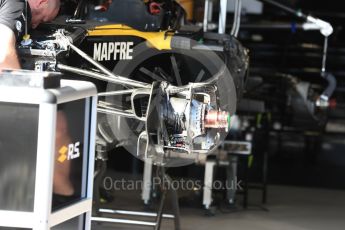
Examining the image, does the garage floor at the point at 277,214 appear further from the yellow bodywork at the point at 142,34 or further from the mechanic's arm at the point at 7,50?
the mechanic's arm at the point at 7,50

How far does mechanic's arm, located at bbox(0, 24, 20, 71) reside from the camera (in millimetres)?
4531

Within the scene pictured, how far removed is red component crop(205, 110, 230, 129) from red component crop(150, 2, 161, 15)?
1.20 meters

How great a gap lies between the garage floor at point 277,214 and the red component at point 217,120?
1.76 meters

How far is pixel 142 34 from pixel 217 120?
88 cm

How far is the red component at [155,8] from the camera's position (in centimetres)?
597

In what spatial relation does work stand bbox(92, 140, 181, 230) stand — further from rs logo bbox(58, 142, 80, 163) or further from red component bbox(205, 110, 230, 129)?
rs logo bbox(58, 142, 80, 163)

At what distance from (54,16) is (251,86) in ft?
9.53

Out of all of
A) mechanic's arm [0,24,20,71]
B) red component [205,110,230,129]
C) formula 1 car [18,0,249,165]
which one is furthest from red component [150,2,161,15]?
mechanic's arm [0,24,20,71]

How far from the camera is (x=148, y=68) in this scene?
5625mm

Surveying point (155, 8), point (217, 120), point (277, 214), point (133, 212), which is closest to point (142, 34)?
point (155, 8)

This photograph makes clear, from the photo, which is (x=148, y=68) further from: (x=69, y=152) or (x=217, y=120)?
(x=69, y=152)

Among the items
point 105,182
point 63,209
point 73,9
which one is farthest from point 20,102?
point 105,182

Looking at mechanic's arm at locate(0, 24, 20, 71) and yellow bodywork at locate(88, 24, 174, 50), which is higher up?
yellow bodywork at locate(88, 24, 174, 50)

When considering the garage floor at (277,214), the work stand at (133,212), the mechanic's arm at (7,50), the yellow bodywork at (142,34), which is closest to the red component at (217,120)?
the yellow bodywork at (142,34)
